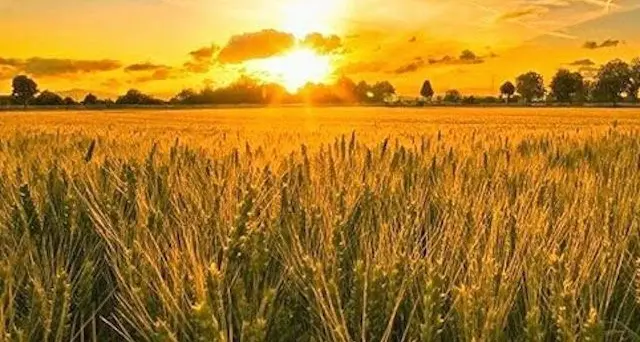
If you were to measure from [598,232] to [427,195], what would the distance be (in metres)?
0.79

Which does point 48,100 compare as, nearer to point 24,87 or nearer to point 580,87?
point 24,87

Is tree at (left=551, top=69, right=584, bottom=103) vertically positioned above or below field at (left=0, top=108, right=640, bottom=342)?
below

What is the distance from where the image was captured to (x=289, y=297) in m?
1.85

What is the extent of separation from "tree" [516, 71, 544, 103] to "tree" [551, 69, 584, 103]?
4648 millimetres

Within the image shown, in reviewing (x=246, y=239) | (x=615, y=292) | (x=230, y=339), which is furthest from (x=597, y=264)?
(x=230, y=339)

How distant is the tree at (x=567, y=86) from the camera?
9519 cm

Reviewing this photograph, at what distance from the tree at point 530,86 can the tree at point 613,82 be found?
33.3 feet

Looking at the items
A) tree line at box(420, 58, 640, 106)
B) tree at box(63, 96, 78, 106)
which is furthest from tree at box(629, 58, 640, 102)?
tree at box(63, 96, 78, 106)

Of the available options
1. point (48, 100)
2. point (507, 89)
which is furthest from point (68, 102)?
point (507, 89)

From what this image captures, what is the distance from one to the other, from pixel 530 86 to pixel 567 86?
A: 741cm

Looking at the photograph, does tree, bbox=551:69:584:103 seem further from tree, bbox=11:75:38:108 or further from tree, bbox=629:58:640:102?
tree, bbox=11:75:38:108

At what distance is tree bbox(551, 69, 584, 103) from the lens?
312 feet

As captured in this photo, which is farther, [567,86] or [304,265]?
[567,86]

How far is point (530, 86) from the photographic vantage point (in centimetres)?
10288
